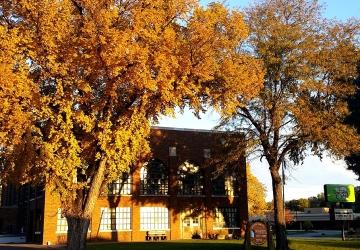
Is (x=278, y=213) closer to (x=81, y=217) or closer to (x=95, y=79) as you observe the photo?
(x=81, y=217)

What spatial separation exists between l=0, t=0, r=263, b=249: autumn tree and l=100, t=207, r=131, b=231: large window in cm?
2359

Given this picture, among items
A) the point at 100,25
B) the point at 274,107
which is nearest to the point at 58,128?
the point at 100,25

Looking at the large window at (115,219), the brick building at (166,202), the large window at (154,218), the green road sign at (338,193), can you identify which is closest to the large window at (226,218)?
the brick building at (166,202)

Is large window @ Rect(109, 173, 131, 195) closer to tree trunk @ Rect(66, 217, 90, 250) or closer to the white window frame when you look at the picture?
the white window frame

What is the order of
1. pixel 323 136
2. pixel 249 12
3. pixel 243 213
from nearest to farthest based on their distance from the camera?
1. pixel 323 136
2. pixel 249 12
3. pixel 243 213

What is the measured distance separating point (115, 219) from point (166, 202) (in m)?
5.57

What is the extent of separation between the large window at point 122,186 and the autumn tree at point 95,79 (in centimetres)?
2364

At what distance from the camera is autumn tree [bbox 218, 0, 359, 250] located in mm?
28938

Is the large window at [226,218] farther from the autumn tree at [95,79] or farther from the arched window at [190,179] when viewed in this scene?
→ the autumn tree at [95,79]

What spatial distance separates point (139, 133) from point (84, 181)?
13.6 feet

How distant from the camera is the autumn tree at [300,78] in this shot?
28.9 metres

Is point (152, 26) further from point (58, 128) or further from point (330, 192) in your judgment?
point (330, 192)

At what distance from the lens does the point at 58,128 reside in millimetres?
21047

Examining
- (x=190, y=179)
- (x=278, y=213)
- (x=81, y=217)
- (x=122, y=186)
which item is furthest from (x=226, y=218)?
(x=81, y=217)
